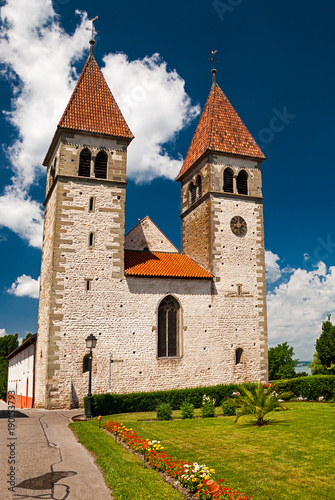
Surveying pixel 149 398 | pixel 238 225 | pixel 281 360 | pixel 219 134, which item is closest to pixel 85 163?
pixel 219 134

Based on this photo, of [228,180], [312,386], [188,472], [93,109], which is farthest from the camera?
[228,180]

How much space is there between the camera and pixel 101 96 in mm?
24484

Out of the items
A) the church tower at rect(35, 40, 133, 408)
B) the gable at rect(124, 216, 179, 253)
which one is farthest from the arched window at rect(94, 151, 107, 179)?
the gable at rect(124, 216, 179, 253)

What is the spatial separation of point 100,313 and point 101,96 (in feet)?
42.9

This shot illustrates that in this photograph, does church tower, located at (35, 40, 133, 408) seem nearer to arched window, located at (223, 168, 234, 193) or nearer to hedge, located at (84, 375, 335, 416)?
hedge, located at (84, 375, 335, 416)

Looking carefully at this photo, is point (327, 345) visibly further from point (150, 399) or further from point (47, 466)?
point (47, 466)

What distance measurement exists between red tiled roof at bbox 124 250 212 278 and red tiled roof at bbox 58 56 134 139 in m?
6.79

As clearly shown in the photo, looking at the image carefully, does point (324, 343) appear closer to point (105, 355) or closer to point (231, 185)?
point (231, 185)

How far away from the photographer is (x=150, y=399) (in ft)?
60.9

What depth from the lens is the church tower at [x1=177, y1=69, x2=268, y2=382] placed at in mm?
22906

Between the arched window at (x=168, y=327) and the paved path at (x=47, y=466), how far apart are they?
336 inches

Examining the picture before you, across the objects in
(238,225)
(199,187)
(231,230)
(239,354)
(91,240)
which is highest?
(199,187)

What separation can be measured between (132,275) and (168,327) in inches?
133

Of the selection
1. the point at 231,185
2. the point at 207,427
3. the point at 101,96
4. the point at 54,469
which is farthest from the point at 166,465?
the point at 101,96
